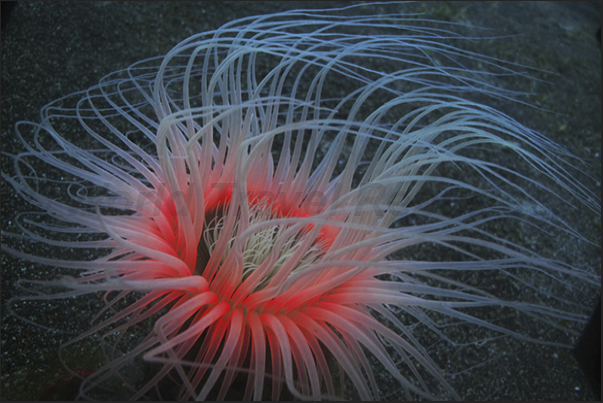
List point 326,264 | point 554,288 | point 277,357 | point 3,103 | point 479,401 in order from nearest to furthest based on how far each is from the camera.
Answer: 1. point 326,264
2. point 277,357
3. point 479,401
4. point 3,103
5. point 554,288

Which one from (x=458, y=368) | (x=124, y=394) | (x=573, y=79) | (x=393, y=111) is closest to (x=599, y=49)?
(x=573, y=79)

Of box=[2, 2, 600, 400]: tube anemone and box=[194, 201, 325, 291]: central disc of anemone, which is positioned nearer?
box=[2, 2, 600, 400]: tube anemone

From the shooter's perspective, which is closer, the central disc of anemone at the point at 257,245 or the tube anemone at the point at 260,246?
the tube anemone at the point at 260,246

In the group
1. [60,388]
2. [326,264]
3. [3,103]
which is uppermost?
[3,103]

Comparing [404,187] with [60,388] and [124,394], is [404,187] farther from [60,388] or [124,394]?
[60,388]

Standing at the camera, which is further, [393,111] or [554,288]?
[393,111]

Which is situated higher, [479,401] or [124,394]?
[124,394]

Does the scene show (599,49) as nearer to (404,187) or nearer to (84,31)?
(404,187)

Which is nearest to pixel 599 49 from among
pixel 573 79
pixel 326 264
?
pixel 573 79

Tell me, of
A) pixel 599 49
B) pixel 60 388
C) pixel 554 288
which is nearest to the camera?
pixel 60 388
